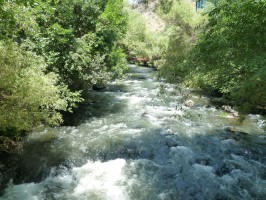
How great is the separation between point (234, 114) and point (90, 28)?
11.3 metres

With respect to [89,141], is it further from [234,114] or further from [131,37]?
[131,37]

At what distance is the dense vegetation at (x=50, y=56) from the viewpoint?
8.24 metres

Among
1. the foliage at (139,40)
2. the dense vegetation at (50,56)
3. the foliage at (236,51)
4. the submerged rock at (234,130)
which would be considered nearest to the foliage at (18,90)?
the dense vegetation at (50,56)

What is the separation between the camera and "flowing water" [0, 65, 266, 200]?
30.1ft

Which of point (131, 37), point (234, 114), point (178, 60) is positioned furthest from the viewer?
point (131, 37)

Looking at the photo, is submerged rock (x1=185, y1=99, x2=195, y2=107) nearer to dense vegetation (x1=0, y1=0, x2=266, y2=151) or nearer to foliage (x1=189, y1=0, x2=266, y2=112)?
dense vegetation (x1=0, y1=0, x2=266, y2=151)

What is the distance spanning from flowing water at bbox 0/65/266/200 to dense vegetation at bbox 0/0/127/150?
1.57m

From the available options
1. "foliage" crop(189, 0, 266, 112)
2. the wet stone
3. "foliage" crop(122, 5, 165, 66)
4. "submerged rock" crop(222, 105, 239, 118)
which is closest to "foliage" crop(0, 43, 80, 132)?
"foliage" crop(189, 0, 266, 112)

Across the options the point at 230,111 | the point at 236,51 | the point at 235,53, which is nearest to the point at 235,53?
the point at 235,53

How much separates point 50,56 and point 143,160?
6.84 metres

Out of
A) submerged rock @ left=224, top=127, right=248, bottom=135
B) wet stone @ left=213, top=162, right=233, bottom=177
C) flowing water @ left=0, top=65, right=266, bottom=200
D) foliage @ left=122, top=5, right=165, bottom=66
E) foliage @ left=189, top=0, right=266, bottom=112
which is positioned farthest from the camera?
foliage @ left=122, top=5, right=165, bottom=66

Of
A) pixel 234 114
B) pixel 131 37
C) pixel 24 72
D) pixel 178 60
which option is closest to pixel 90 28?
pixel 178 60

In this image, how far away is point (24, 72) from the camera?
9.25 metres

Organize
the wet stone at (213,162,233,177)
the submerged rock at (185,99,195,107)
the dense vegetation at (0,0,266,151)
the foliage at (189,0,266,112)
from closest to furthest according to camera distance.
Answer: the foliage at (189,0,266,112), the dense vegetation at (0,0,266,151), the wet stone at (213,162,233,177), the submerged rock at (185,99,195,107)
